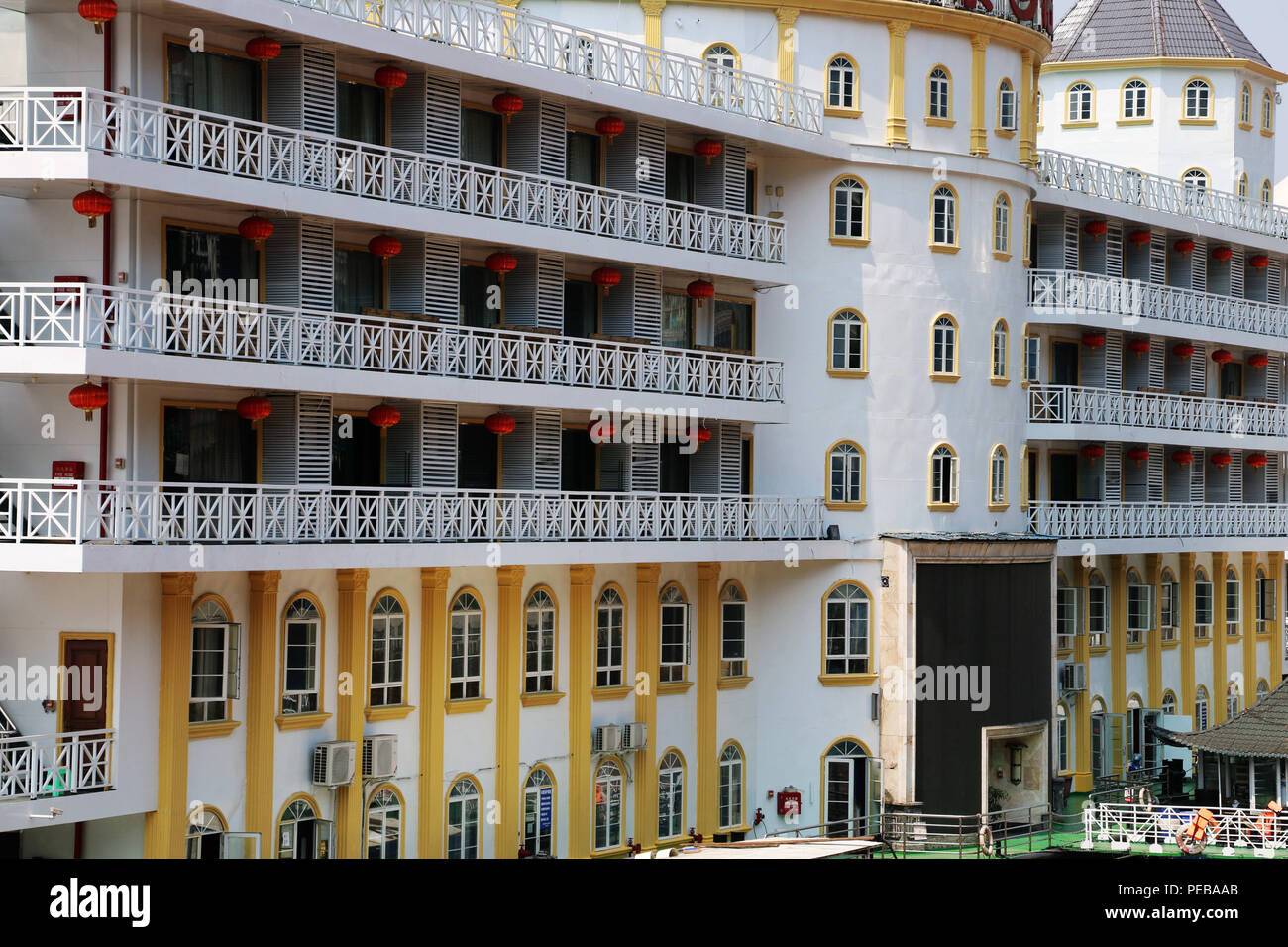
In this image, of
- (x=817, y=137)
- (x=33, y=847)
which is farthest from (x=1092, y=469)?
(x=33, y=847)

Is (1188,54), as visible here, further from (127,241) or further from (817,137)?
(127,241)

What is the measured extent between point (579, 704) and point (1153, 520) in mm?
21586

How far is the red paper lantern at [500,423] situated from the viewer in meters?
37.0

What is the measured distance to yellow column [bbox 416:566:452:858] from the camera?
3591 centimetres

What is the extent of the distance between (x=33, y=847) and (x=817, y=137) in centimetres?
2278

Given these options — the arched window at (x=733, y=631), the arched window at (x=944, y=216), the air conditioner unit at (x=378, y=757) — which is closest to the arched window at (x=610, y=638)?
the arched window at (x=733, y=631)

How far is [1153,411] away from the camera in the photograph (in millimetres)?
54312

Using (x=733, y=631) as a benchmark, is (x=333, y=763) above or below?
below

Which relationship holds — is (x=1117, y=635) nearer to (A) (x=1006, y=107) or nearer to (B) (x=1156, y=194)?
(B) (x=1156, y=194)

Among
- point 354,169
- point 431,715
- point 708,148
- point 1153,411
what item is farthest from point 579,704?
point 1153,411

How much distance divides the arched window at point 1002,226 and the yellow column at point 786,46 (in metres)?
6.72

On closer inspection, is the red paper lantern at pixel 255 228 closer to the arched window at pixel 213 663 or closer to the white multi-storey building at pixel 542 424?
the white multi-storey building at pixel 542 424
